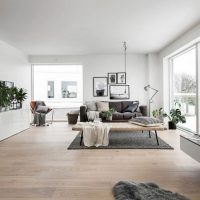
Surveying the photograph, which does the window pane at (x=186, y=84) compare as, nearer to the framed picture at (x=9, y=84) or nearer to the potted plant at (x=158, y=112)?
the potted plant at (x=158, y=112)

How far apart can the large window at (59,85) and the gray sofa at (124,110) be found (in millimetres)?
2539

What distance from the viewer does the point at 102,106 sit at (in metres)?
7.69

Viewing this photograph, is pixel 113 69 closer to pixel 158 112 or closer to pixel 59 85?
pixel 158 112

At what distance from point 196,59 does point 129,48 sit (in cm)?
240

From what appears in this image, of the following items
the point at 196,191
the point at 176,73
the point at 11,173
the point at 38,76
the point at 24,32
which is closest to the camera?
the point at 196,191

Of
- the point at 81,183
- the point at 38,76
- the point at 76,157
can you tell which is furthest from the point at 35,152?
the point at 38,76

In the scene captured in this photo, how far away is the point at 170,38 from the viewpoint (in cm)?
603

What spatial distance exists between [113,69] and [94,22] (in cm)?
391

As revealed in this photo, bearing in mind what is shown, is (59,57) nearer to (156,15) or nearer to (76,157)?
(156,15)

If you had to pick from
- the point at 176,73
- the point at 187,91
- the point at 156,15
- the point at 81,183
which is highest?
the point at 156,15

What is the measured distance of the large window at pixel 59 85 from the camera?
32.7ft

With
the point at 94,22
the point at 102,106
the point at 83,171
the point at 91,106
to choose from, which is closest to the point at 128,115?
the point at 102,106

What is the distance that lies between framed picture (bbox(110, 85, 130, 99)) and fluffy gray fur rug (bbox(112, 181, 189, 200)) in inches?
238

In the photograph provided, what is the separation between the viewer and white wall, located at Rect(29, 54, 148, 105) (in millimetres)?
8469
